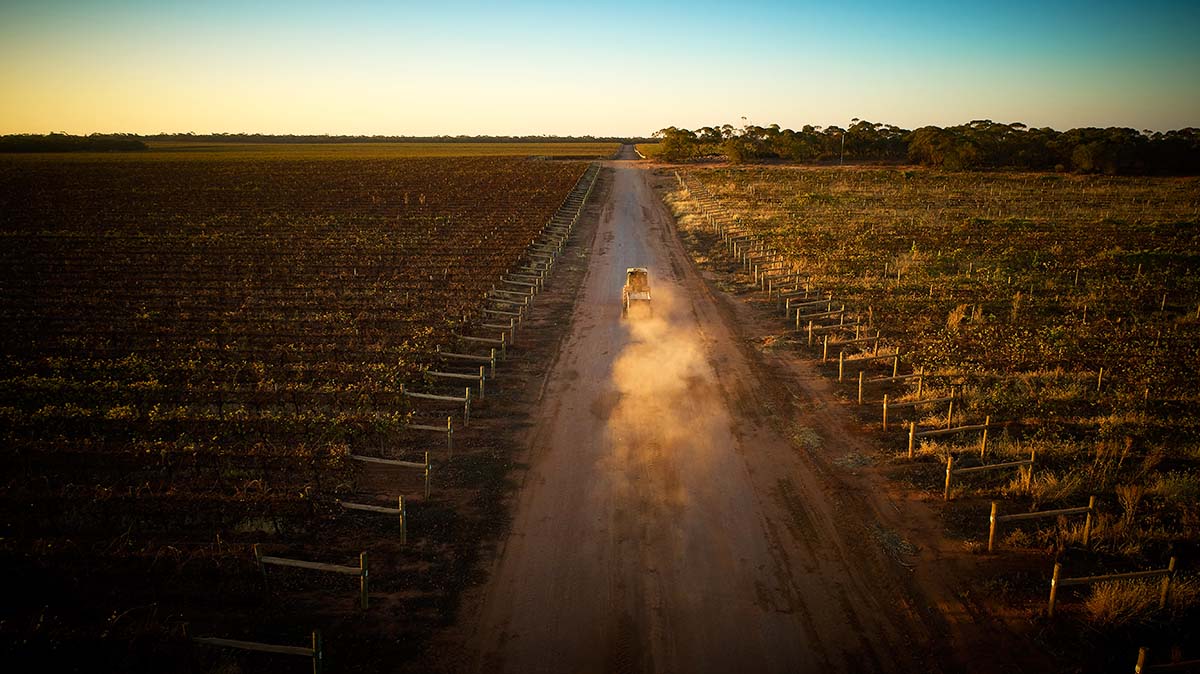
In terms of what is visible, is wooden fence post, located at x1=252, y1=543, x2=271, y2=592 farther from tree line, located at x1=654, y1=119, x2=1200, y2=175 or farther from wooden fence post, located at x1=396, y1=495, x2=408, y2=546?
tree line, located at x1=654, y1=119, x2=1200, y2=175

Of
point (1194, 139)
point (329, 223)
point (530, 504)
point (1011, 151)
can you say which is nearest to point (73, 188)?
point (329, 223)

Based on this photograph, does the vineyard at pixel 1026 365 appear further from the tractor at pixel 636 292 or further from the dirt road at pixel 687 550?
the tractor at pixel 636 292

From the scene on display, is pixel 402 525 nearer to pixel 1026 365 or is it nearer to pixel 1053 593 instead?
pixel 1053 593

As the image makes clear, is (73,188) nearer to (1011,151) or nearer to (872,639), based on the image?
(872,639)

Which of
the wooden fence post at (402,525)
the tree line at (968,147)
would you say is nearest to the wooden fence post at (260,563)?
the wooden fence post at (402,525)

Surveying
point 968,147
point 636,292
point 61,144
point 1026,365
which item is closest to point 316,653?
point 636,292

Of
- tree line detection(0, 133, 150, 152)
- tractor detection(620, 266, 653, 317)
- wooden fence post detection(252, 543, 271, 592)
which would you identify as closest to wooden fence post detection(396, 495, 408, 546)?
wooden fence post detection(252, 543, 271, 592)
